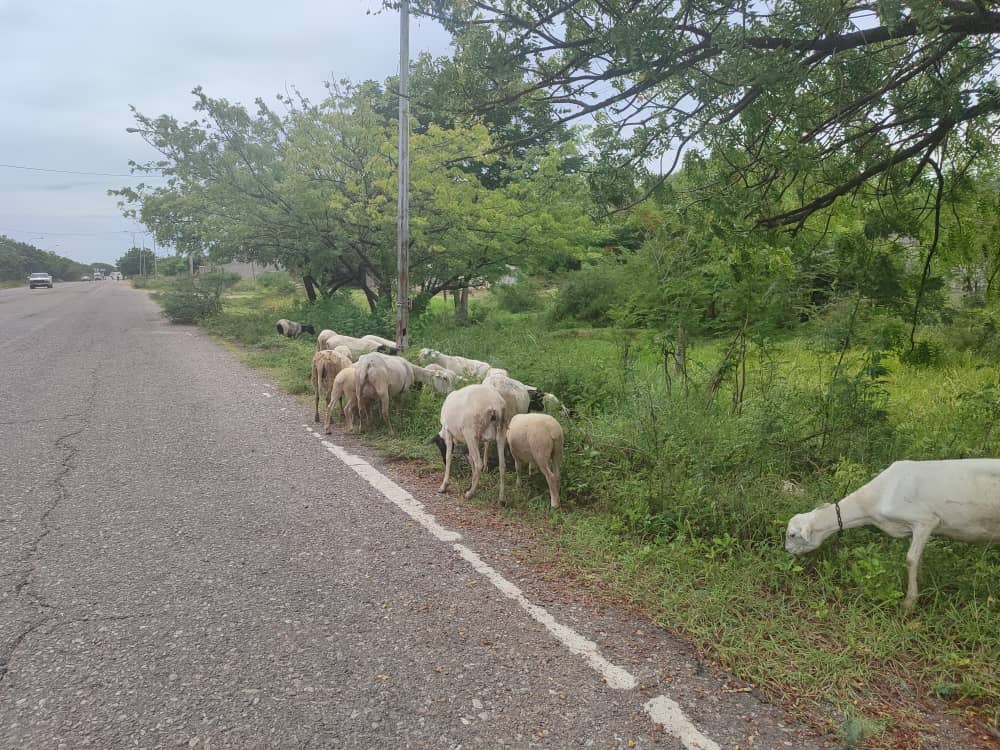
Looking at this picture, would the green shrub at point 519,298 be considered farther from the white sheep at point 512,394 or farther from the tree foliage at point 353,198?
the white sheep at point 512,394

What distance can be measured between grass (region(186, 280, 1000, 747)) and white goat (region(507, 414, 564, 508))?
0.72 ft

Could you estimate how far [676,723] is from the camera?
96.9 inches

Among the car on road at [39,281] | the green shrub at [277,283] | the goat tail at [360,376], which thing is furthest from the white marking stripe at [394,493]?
the car on road at [39,281]

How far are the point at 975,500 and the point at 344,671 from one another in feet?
10.5

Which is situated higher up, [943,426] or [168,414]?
[943,426]

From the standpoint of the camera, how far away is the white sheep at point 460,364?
792cm

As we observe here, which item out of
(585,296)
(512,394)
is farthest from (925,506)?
(585,296)

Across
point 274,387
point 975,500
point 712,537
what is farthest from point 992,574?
point 274,387

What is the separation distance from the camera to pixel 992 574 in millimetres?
3332

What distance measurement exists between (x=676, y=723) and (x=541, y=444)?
2.46m

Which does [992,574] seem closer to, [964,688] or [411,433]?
[964,688]

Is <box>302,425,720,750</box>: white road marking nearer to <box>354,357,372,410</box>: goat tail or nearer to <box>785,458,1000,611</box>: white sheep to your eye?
<box>785,458,1000,611</box>: white sheep

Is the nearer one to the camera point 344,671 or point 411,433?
point 344,671

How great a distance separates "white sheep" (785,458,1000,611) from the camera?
322cm
